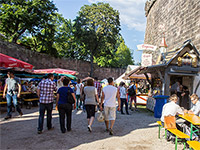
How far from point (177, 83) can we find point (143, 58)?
2501 mm

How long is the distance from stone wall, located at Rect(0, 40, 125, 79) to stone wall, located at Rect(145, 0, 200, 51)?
15135 mm

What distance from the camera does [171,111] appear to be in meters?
4.50

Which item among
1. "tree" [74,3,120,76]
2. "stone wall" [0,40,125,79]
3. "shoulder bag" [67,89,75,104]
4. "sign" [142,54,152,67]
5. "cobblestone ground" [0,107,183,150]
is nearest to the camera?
"cobblestone ground" [0,107,183,150]

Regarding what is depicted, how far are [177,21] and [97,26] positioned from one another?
19213mm

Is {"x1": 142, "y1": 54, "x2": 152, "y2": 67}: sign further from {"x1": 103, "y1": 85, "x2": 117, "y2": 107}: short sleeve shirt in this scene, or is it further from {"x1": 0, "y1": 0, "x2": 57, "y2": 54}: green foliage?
{"x1": 0, "y1": 0, "x2": 57, "y2": 54}: green foliage

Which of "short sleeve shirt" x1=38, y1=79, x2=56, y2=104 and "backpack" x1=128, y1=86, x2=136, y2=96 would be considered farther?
"backpack" x1=128, y1=86, x2=136, y2=96

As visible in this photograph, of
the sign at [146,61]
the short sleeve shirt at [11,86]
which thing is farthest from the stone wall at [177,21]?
the short sleeve shirt at [11,86]

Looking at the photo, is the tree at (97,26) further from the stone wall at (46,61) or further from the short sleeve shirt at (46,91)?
the short sleeve shirt at (46,91)

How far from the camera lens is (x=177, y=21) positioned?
42.2 feet

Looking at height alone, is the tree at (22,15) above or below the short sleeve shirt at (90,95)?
above

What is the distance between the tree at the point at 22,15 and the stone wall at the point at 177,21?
14061 mm

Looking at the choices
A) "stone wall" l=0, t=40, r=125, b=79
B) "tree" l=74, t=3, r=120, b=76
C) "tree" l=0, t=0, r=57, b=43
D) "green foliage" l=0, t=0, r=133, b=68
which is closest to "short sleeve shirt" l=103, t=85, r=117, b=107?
"stone wall" l=0, t=40, r=125, b=79

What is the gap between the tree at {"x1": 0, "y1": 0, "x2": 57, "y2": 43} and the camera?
68.0 ft

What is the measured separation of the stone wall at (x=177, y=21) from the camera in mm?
10086
